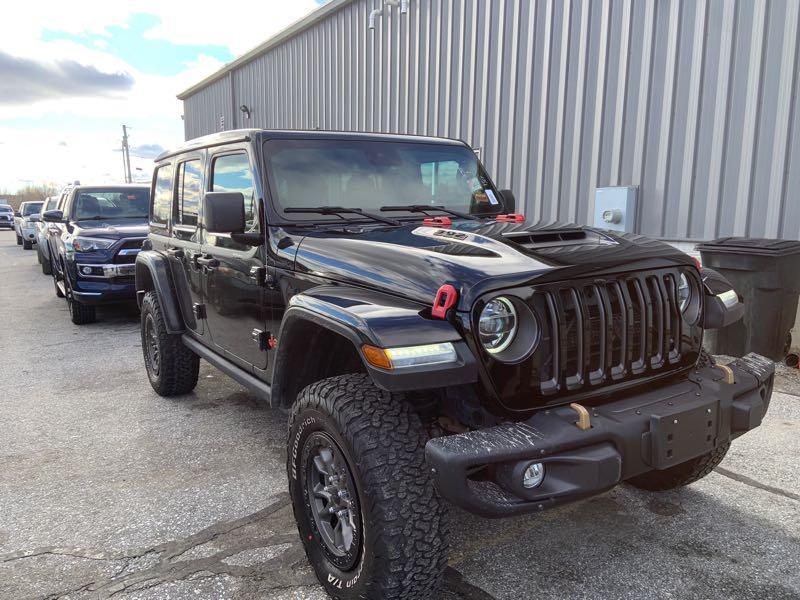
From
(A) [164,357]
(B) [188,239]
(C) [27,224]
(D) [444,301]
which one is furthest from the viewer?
(C) [27,224]

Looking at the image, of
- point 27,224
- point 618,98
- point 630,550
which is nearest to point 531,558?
point 630,550

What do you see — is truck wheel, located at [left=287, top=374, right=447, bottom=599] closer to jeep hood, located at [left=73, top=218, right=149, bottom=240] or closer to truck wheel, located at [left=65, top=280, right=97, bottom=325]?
jeep hood, located at [left=73, top=218, right=149, bottom=240]

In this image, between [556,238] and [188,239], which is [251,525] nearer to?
[556,238]

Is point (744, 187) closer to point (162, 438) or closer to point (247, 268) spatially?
point (247, 268)

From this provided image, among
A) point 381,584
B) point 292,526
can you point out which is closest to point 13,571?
point 292,526

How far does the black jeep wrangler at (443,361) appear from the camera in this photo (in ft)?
6.52

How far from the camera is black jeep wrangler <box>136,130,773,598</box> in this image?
1986 mm

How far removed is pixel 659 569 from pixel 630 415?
902 millimetres

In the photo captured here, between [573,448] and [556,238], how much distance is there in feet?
3.24

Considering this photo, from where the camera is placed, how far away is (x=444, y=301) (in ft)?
6.81

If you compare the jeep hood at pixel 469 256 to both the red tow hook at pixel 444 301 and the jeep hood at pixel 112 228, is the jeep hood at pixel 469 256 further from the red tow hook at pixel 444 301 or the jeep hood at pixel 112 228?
the jeep hood at pixel 112 228

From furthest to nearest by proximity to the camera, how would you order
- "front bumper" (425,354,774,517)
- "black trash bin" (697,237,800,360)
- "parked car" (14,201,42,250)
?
"parked car" (14,201,42,250)
"black trash bin" (697,237,800,360)
"front bumper" (425,354,774,517)

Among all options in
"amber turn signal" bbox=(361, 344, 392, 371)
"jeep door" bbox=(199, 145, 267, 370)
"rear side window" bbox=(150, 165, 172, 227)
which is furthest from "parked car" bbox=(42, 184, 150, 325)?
"amber turn signal" bbox=(361, 344, 392, 371)

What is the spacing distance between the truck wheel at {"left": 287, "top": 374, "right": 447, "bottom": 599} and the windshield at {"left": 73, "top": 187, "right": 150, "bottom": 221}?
24.3 feet
